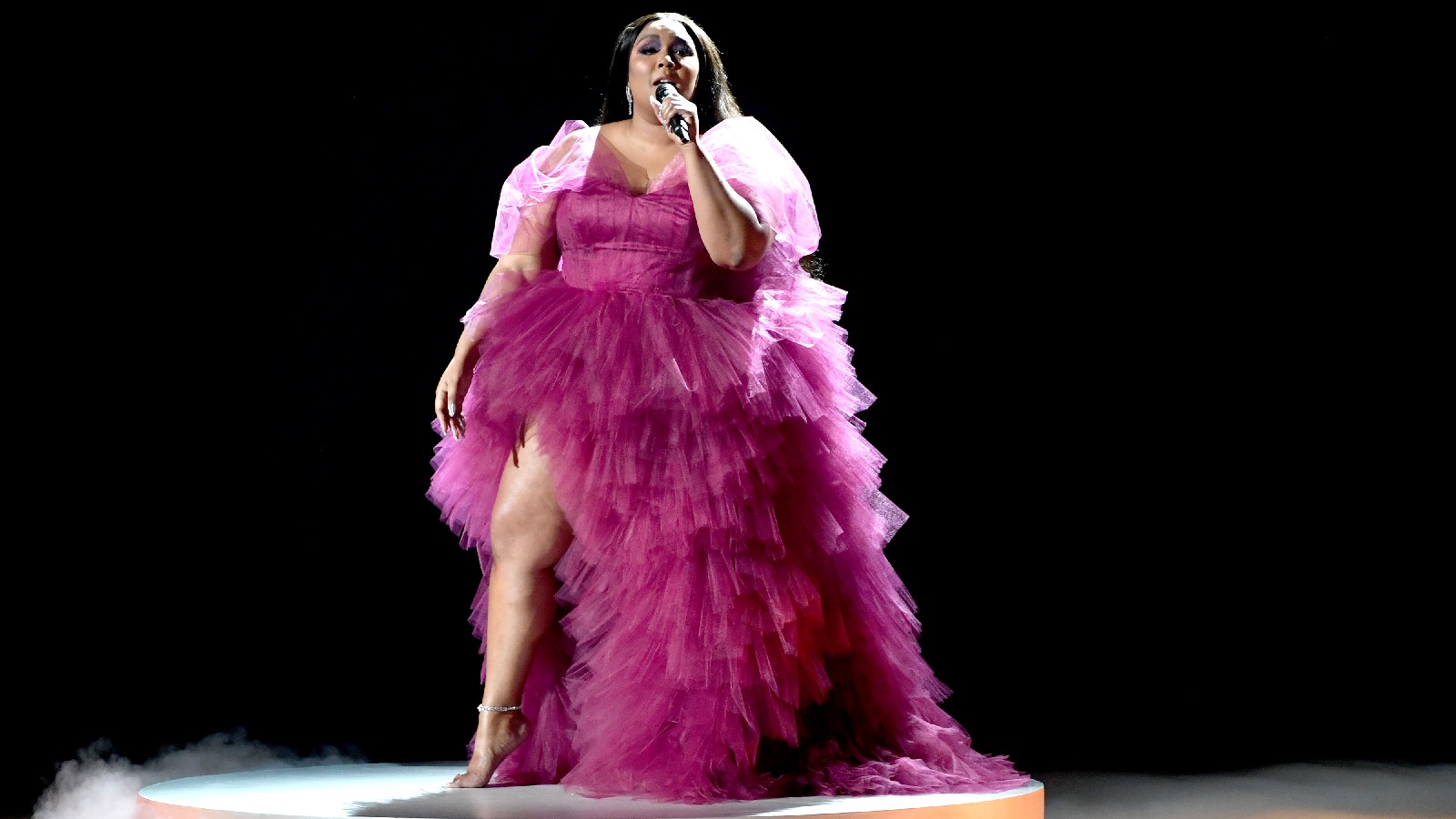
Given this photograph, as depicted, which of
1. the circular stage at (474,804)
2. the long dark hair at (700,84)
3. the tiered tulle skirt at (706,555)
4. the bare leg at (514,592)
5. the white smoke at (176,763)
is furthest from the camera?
the white smoke at (176,763)

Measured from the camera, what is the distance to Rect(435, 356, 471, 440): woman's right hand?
1.98 meters

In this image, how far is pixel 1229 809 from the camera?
8.61 feet

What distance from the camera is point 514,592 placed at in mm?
1960

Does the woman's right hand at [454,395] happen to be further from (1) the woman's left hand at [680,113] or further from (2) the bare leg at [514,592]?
(1) the woman's left hand at [680,113]

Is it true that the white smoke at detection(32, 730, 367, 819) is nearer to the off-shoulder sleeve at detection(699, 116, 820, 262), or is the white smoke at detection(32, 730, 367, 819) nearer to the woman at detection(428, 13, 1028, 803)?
the woman at detection(428, 13, 1028, 803)

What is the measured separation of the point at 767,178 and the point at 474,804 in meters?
0.84

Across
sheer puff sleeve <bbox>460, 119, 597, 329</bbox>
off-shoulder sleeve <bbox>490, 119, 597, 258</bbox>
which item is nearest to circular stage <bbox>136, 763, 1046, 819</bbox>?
sheer puff sleeve <bbox>460, 119, 597, 329</bbox>

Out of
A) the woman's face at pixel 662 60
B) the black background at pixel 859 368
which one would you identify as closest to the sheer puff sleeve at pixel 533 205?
the woman's face at pixel 662 60

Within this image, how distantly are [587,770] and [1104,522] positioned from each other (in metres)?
1.41

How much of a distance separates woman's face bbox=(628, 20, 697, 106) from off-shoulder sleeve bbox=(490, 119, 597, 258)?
3.9 inches

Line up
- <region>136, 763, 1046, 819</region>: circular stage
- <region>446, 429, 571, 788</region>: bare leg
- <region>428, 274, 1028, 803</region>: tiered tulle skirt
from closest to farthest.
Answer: <region>136, 763, 1046, 819</region>: circular stage, <region>428, 274, 1028, 803</region>: tiered tulle skirt, <region>446, 429, 571, 788</region>: bare leg

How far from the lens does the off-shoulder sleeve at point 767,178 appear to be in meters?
1.96

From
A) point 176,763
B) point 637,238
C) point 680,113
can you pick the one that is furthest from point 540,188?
point 176,763

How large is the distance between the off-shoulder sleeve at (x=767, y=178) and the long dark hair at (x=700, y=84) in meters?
0.06
